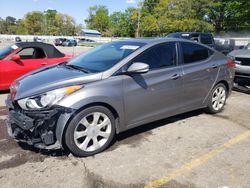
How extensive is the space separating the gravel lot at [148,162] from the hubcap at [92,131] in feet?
A: 0.60

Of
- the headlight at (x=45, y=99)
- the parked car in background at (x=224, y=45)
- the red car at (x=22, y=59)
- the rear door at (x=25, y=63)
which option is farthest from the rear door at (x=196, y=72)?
the parked car in background at (x=224, y=45)

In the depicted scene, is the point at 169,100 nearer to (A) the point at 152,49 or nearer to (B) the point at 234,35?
(A) the point at 152,49

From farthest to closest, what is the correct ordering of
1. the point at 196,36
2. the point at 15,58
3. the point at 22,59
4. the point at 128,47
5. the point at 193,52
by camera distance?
1. the point at 196,36
2. the point at 22,59
3. the point at 15,58
4. the point at 193,52
5. the point at 128,47

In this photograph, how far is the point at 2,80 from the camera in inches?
288

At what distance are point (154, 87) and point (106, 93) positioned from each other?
91cm

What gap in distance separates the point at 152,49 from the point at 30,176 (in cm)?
259

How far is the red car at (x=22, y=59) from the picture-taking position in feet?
24.0

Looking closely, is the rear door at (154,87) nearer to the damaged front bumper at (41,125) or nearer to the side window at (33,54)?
the damaged front bumper at (41,125)

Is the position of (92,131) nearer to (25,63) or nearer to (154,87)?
(154,87)

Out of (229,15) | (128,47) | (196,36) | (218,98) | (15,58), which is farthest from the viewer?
(229,15)

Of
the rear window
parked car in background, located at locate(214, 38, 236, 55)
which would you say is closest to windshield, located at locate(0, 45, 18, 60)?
the rear window

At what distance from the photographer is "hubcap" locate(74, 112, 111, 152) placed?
3.72m

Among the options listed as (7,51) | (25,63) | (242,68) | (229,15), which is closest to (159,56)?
(242,68)

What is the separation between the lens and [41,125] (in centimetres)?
353
